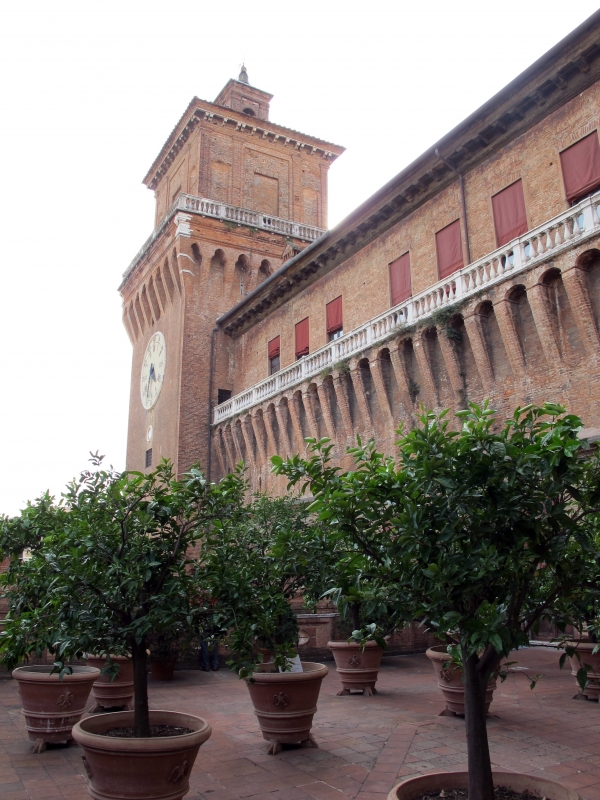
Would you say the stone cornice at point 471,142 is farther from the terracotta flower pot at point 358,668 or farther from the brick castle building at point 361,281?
the terracotta flower pot at point 358,668

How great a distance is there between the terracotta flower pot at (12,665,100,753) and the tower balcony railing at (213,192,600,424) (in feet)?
35.1

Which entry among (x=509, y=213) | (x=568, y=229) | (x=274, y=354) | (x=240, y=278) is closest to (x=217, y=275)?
(x=240, y=278)

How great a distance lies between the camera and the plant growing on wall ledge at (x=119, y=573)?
4957 mm

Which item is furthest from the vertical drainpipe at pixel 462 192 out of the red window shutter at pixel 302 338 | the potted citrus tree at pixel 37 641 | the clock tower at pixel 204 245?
the clock tower at pixel 204 245

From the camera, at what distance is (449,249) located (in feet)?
53.2

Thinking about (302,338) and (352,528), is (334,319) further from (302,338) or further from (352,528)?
(352,528)

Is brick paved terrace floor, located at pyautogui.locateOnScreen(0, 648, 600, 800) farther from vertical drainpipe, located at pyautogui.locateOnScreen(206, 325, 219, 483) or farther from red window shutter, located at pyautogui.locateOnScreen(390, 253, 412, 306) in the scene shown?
vertical drainpipe, located at pyautogui.locateOnScreen(206, 325, 219, 483)

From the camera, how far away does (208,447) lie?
26188 mm

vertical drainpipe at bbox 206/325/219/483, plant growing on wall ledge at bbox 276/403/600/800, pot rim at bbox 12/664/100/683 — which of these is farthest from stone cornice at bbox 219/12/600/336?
pot rim at bbox 12/664/100/683

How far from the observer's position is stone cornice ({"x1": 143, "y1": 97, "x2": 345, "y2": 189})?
29.6 metres

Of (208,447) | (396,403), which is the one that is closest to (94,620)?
(396,403)

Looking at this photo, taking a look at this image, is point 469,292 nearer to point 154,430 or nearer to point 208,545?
point 208,545

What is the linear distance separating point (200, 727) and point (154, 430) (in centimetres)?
2458

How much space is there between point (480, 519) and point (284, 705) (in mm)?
4368
